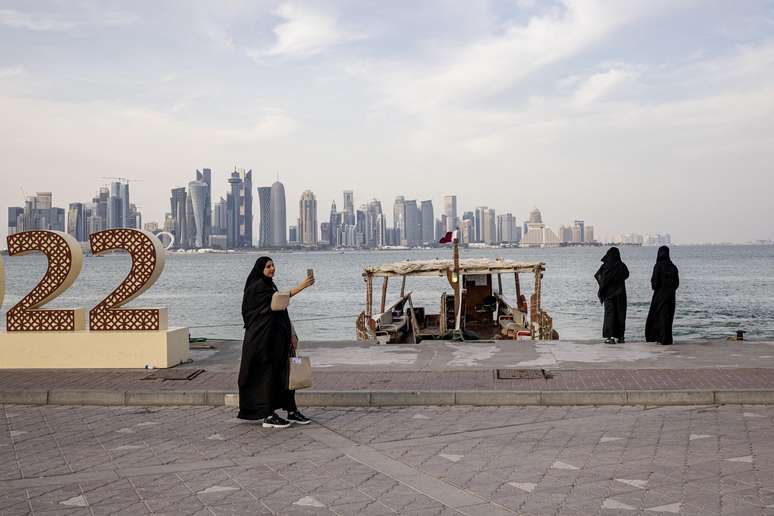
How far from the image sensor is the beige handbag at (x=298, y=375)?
9070 mm

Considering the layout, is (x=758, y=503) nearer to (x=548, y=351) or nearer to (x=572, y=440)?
(x=572, y=440)

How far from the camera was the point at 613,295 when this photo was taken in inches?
636

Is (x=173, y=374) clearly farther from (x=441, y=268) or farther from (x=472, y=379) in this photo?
(x=441, y=268)

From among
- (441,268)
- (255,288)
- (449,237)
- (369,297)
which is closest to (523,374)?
(255,288)

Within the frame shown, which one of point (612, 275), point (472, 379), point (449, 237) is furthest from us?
point (449, 237)

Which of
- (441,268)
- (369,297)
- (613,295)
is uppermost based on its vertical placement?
(441,268)

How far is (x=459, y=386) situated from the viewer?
11.1 m

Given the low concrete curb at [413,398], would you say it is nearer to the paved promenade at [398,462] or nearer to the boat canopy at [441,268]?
the paved promenade at [398,462]

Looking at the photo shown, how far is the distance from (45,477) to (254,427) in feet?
8.62

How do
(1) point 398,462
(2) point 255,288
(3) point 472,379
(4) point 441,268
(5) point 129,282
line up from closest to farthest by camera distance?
(1) point 398,462, (2) point 255,288, (3) point 472,379, (5) point 129,282, (4) point 441,268

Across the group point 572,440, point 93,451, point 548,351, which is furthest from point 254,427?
point 548,351

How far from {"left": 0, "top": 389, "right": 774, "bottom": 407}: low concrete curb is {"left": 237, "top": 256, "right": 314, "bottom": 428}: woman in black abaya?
1.37m

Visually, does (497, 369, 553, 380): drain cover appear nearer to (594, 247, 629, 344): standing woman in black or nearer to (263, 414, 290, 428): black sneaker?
(263, 414, 290, 428): black sneaker

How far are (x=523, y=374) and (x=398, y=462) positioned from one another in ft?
15.7
